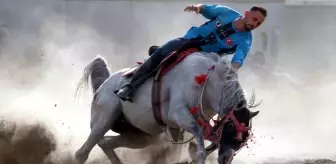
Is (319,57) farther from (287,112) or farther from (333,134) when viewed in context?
(333,134)

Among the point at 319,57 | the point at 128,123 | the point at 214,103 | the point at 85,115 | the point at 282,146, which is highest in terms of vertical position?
the point at 214,103

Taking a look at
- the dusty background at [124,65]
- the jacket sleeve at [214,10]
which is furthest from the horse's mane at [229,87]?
the dusty background at [124,65]

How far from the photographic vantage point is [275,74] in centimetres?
1578

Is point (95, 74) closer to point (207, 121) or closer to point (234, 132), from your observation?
point (207, 121)

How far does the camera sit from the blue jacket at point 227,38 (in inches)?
226

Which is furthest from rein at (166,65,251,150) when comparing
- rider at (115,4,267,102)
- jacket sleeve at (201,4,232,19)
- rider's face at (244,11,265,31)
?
jacket sleeve at (201,4,232,19)

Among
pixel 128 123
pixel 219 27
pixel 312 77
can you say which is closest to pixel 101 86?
pixel 128 123

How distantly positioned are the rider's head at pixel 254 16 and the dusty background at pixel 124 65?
6.90ft

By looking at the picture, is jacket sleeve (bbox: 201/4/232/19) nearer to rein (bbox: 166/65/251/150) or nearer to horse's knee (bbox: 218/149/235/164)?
rein (bbox: 166/65/251/150)

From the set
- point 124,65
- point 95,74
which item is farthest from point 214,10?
point 124,65

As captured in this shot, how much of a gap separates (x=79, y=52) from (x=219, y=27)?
8408 mm

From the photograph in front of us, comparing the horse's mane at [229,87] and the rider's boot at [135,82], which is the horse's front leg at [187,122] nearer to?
the horse's mane at [229,87]

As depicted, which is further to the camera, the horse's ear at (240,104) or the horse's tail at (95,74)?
the horse's tail at (95,74)

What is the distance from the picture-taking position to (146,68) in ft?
20.0
